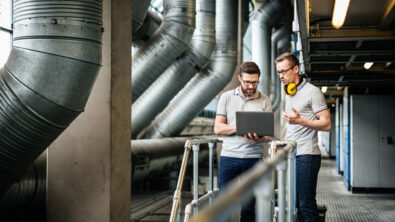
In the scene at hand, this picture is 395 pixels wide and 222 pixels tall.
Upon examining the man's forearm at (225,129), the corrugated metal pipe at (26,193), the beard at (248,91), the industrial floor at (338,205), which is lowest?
the industrial floor at (338,205)

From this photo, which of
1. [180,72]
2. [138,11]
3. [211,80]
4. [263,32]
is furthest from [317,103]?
[263,32]

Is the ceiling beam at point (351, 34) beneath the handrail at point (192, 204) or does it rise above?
above

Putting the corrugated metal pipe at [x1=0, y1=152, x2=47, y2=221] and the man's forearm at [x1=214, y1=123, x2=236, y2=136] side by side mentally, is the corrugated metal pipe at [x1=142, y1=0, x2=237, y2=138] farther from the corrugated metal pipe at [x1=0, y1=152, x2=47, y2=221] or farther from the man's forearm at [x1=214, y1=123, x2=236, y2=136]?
the man's forearm at [x1=214, y1=123, x2=236, y2=136]

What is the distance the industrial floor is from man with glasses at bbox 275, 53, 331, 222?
3.13 metres

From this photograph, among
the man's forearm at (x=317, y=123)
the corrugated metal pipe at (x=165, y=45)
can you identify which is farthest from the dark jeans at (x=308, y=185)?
the corrugated metal pipe at (x=165, y=45)

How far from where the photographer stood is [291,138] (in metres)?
3.31

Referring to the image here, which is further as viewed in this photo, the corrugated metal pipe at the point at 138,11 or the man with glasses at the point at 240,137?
the corrugated metal pipe at the point at 138,11

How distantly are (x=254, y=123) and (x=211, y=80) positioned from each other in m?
6.42

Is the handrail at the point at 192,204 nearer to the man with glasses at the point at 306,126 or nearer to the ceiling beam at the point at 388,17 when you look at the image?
the man with glasses at the point at 306,126

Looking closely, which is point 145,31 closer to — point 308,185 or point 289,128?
point 289,128

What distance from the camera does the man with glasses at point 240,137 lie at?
3242mm

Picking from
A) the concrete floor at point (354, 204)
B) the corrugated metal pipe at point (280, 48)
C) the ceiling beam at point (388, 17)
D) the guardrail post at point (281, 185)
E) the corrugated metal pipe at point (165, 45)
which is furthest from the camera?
the corrugated metal pipe at point (280, 48)

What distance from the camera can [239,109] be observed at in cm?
341

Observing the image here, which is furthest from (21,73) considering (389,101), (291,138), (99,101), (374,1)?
(389,101)
